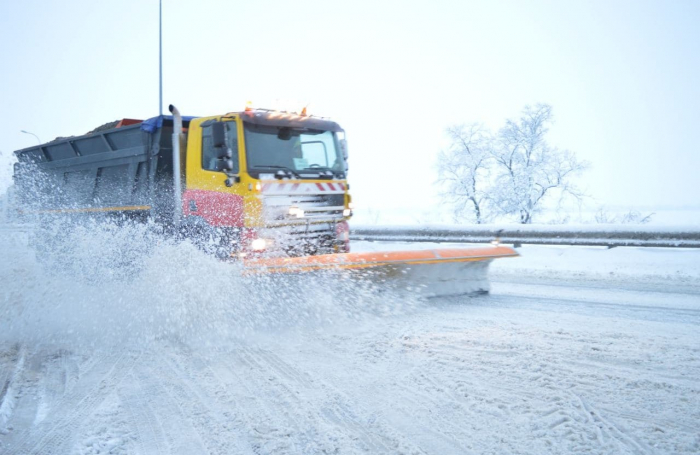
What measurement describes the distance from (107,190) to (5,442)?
16.5 feet

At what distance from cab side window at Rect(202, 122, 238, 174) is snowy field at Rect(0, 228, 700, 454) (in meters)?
1.12

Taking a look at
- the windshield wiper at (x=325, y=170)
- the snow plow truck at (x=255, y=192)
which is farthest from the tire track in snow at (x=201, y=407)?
the windshield wiper at (x=325, y=170)

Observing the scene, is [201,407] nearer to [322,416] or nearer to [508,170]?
[322,416]

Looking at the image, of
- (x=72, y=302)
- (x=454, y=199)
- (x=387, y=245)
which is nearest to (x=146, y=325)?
(x=72, y=302)

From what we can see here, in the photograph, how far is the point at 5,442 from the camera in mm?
2426

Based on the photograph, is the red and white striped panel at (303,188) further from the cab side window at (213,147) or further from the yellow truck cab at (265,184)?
the cab side window at (213,147)

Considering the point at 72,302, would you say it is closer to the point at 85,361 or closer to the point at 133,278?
the point at 133,278

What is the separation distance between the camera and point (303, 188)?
596 centimetres

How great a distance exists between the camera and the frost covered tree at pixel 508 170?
16922 millimetres

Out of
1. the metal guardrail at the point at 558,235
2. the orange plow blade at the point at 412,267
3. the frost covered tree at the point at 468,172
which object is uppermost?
the frost covered tree at the point at 468,172

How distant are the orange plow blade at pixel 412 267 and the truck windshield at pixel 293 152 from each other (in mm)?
1504

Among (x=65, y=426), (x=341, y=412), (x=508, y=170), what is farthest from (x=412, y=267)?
(x=508, y=170)

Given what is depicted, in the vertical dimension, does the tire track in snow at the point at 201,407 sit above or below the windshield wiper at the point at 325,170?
below

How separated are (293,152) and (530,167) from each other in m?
13.1
